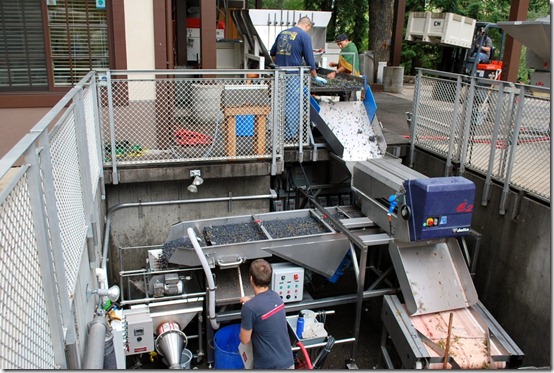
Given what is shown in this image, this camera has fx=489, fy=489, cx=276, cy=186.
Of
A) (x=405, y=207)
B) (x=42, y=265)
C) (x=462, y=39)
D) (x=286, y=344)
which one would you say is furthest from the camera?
(x=462, y=39)

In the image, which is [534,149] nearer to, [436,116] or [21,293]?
[436,116]

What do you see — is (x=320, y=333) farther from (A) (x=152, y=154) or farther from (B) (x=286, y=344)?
(A) (x=152, y=154)

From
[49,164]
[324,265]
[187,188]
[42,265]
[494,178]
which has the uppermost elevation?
[49,164]

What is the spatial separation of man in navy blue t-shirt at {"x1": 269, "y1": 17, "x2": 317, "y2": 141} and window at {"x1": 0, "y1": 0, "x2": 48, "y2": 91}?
3475 millimetres

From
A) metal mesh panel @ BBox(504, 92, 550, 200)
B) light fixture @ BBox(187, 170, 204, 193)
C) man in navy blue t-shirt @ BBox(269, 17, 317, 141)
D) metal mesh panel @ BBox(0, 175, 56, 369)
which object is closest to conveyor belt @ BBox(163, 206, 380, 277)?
light fixture @ BBox(187, 170, 204, 193)

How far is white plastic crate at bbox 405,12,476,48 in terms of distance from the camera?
40.0 feet

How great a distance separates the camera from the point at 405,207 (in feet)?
17.1

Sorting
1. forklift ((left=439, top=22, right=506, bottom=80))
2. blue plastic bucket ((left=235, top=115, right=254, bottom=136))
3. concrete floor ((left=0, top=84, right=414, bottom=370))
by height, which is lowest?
concrete floor ((left=0, top=84, right=414, bottom=370))

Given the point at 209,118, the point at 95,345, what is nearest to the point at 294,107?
the point at 209,118

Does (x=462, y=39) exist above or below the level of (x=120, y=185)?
above

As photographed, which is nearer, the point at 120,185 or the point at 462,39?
the point at 120,185

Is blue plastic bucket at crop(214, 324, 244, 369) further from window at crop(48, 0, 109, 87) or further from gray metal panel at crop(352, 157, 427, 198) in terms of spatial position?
window at crop(48, 0, 109, 87)

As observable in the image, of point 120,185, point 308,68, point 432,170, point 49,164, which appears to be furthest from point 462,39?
point 49,164

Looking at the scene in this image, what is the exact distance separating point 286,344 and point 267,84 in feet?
12.3
